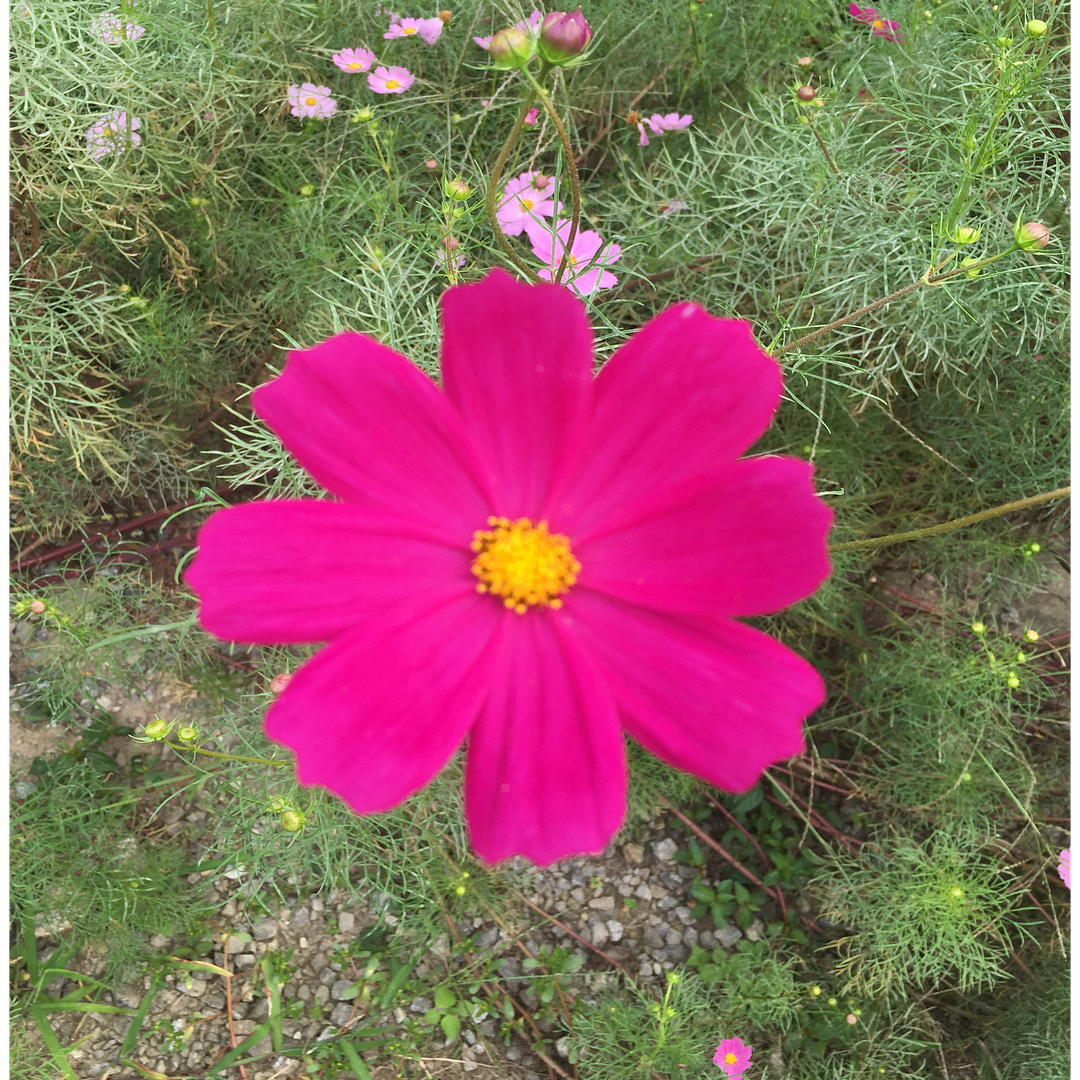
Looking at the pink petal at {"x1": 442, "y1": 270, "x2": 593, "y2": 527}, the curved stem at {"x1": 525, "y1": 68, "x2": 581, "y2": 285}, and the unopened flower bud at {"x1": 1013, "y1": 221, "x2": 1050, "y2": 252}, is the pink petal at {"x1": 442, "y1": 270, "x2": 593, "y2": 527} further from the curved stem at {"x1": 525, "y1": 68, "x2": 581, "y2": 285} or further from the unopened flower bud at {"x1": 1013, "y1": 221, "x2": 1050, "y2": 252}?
the unopened flower bud at {"x1": 1013, "y1": 221, "x2": 1050, "y2": 252}

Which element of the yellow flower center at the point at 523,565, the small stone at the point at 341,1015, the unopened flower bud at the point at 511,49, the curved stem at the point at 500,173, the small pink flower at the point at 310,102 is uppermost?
the unopened flower bud at the point at 511,49

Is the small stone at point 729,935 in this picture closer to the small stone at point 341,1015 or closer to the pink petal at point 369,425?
the small stone at point 341,1015

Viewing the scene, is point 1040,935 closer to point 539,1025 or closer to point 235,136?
point 539,1025

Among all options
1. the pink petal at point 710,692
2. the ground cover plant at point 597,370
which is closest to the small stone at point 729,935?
the ground cover plant at point 597,370

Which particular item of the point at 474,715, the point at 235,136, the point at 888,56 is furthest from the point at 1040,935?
the point at 235,136

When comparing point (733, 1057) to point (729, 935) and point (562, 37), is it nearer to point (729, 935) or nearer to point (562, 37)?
point (729, 935)
